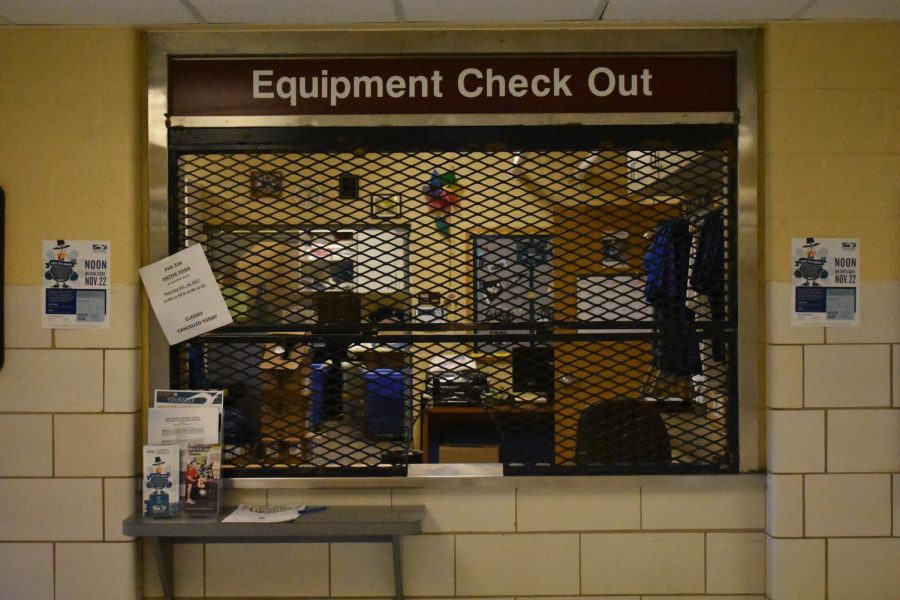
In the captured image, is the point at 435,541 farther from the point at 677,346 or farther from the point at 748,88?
the point at 748,88

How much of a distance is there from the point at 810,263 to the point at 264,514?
77.2 inches

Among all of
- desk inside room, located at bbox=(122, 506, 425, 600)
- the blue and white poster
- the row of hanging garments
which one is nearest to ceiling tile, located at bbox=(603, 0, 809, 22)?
the row of hanging garments

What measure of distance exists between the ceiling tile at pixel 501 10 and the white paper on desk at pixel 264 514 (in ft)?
5.46

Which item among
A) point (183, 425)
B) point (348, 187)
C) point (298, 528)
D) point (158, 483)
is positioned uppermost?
point (348, 187)

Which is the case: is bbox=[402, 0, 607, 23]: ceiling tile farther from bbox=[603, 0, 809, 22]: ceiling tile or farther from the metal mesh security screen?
the metal mesh security screen

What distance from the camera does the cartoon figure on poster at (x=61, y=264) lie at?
2455 mm

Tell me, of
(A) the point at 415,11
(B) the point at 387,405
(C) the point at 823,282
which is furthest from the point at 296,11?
(C) the point at 823,282

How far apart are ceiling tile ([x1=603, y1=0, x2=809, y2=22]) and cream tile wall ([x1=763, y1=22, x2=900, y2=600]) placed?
0.35 ft

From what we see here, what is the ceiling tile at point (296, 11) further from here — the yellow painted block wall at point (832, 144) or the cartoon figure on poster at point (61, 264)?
the yellow painted block wall at point (832, 144)

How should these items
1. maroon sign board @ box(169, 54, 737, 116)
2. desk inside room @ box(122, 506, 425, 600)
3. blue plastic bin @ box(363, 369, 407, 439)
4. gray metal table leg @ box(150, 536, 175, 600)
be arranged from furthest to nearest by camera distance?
1. blue plastic bin @ box(363, 369, 407, 439)
2. maroon sign board @ box(169, 54, 737, 116)
3. gray metal table leg @ box(150, 536, 175, 600)
4. desk inside room @ box(122, 506, 425, 600)

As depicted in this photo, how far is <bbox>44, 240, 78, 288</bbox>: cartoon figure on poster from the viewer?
2.46 meters

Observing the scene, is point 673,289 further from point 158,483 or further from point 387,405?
point 158,483

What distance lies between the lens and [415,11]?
2.39 metres

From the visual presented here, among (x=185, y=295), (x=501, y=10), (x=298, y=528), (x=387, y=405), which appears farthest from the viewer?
(x=387, y=405)
